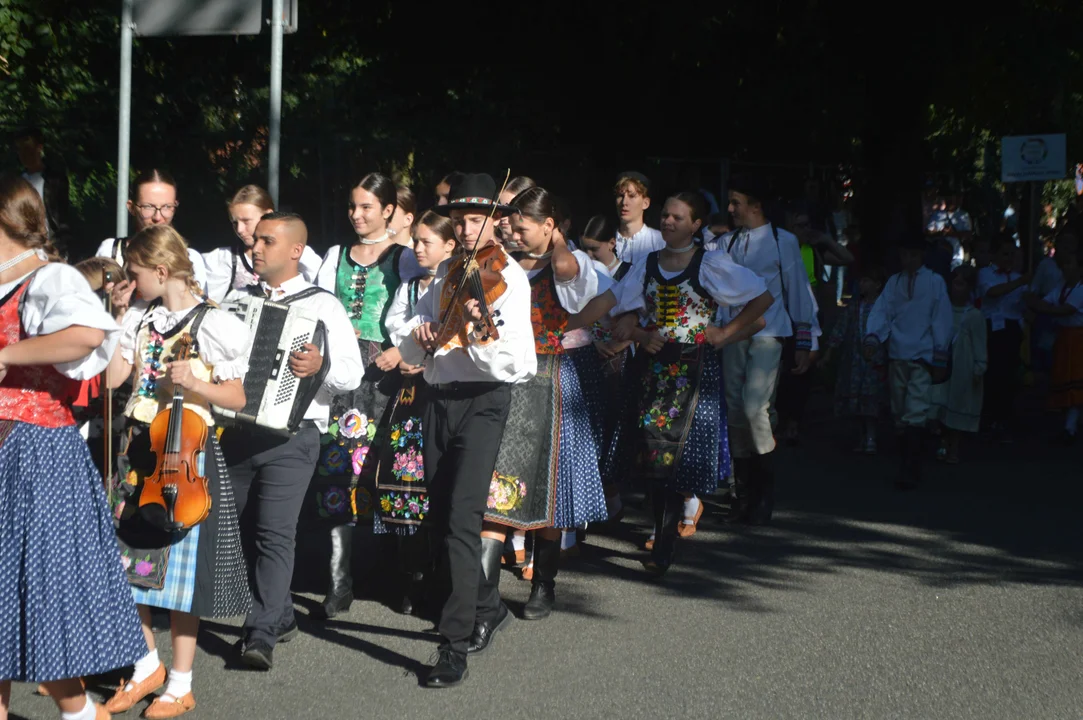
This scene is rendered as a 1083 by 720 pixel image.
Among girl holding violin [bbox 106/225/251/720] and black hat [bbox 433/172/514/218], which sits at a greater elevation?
black hat [bbox 433/172/514/218]

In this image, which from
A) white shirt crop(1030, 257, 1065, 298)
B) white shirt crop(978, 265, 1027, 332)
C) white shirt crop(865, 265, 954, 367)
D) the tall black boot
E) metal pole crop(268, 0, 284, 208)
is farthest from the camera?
white shirt crop(1030, 257, 1065, 298)

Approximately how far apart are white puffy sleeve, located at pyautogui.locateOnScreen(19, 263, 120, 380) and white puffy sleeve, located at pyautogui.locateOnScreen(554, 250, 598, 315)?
2429mm

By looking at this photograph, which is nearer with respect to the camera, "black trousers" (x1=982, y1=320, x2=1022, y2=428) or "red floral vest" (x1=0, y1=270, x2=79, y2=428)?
"red floral vest" (x1=0, y1=270, x2=79, y2=428)

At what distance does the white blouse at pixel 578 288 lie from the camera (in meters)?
6.53

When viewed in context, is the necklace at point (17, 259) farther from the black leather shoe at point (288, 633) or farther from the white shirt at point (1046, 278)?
the white shirt at point (1046, 278)

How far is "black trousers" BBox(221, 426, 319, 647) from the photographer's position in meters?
5.77

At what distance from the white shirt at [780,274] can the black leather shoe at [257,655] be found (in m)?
4.02

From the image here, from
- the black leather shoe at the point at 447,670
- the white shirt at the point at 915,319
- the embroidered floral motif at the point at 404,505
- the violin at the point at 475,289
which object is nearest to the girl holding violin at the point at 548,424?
the embroidered floral motif at the point at 404,505

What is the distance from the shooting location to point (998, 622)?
21.6ft

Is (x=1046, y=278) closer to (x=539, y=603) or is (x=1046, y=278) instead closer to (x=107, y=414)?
(x=539, y=603)

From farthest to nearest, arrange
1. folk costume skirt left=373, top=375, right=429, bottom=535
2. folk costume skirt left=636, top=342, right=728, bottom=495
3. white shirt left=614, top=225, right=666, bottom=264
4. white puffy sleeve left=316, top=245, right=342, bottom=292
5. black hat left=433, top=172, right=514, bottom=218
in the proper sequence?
white shirt left=614, top=225, right=666, bottom=264 → folk costume skirt left=636, top=342, right=728, bottom=495 → white puffy sleeve left=316, top=245, right=342, bottom=292 → folk costume skirt left=373, top=375, right=429, bottom=535 → black hat left=433, top=172, right=514, bottom=218

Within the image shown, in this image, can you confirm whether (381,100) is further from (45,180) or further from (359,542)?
(359,542)

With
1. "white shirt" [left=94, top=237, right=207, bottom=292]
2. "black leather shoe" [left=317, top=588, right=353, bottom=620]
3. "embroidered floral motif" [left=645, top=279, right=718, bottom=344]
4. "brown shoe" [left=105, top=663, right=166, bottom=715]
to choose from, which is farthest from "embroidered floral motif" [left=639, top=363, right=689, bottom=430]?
"brown shoe" [left=105, top=663, right=166, bottom=715]

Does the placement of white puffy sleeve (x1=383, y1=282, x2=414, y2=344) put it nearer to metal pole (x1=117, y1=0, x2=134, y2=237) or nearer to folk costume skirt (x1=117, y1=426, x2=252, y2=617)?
folk costume skirt (x1=117, y1=426, x2=252, y2=617)
